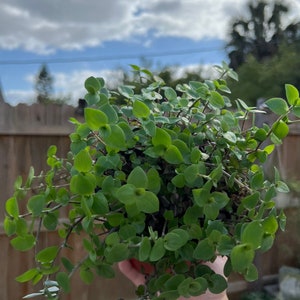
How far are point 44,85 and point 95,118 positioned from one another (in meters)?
6.49

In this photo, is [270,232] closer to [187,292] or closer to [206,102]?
[187,292]

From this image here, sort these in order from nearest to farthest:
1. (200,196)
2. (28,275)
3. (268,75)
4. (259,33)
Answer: (200,196) < (28,275) < (268,75) < (259,33)

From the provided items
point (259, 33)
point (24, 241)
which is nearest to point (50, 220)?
point (24, 241)

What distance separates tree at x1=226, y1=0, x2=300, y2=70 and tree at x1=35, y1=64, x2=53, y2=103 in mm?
6157

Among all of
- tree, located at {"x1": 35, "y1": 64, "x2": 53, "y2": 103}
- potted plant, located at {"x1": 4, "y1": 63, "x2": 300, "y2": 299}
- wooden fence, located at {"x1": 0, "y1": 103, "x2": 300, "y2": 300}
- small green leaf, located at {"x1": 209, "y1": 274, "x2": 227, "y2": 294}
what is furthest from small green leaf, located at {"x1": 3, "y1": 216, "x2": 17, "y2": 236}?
tree, located at {"x1": 35, "y1": 64, "x2": 53, "y2": 103}

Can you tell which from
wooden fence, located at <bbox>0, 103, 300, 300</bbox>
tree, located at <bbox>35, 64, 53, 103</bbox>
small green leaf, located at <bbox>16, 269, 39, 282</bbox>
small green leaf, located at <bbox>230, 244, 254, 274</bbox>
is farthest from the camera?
tree, located at <bbox>35, 64, 53, 103</bbox>

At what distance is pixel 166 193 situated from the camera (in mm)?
858

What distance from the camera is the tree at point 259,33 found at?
12414mm

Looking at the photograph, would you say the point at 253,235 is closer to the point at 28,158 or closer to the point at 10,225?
the point at 10,225

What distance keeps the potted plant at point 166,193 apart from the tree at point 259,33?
1170cm

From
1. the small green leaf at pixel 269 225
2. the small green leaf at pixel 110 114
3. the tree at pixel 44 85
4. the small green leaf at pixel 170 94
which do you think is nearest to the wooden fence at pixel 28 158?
the small green leaf at pixel 170 94

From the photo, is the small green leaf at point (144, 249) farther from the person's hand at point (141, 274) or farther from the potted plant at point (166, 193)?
the person's hand at point (141, 274)

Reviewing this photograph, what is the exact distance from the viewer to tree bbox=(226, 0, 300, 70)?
12414mm

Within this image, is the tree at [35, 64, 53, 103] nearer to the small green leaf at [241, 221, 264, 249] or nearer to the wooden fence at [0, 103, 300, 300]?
the wooden fence at [0, 103, 300, 300]
